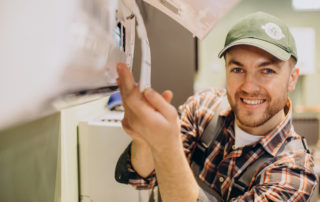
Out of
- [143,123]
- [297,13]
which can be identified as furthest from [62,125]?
[297,13]

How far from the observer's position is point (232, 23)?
3.21 m

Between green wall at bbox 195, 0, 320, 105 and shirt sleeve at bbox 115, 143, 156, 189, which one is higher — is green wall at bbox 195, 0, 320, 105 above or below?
above

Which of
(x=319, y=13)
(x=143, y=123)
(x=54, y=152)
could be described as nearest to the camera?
(x=143, y=123)

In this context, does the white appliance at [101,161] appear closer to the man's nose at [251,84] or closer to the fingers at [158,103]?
the man's nose at [251,84]

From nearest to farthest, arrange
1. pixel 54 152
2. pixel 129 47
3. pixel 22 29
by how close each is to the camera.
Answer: pixel 22 29, pixel 129 47, pixel 54 152

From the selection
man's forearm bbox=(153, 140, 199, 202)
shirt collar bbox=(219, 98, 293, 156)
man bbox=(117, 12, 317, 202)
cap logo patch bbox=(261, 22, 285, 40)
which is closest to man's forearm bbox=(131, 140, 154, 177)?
man bbox=(117, 12, 317, 202)

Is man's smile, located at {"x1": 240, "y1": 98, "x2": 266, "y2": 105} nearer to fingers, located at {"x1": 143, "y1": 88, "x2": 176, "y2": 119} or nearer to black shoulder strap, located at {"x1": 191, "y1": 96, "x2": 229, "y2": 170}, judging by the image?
black shoulder strap, located at {"x1": 191, "y1": 96, "x2": 229, "y2": 170}

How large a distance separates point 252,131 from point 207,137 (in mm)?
191

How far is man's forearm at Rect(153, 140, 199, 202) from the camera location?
40 cm

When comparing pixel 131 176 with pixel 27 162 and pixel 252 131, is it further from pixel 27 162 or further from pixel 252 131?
pixel 252 131

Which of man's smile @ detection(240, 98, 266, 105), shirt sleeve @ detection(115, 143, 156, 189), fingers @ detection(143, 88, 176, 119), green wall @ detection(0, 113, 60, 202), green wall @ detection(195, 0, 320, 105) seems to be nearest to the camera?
fingers @ detection(143, 88, 176, 119)

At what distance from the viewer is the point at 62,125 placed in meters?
0.81

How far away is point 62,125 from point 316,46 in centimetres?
359

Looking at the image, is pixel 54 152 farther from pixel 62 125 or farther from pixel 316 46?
pixel 316 46
